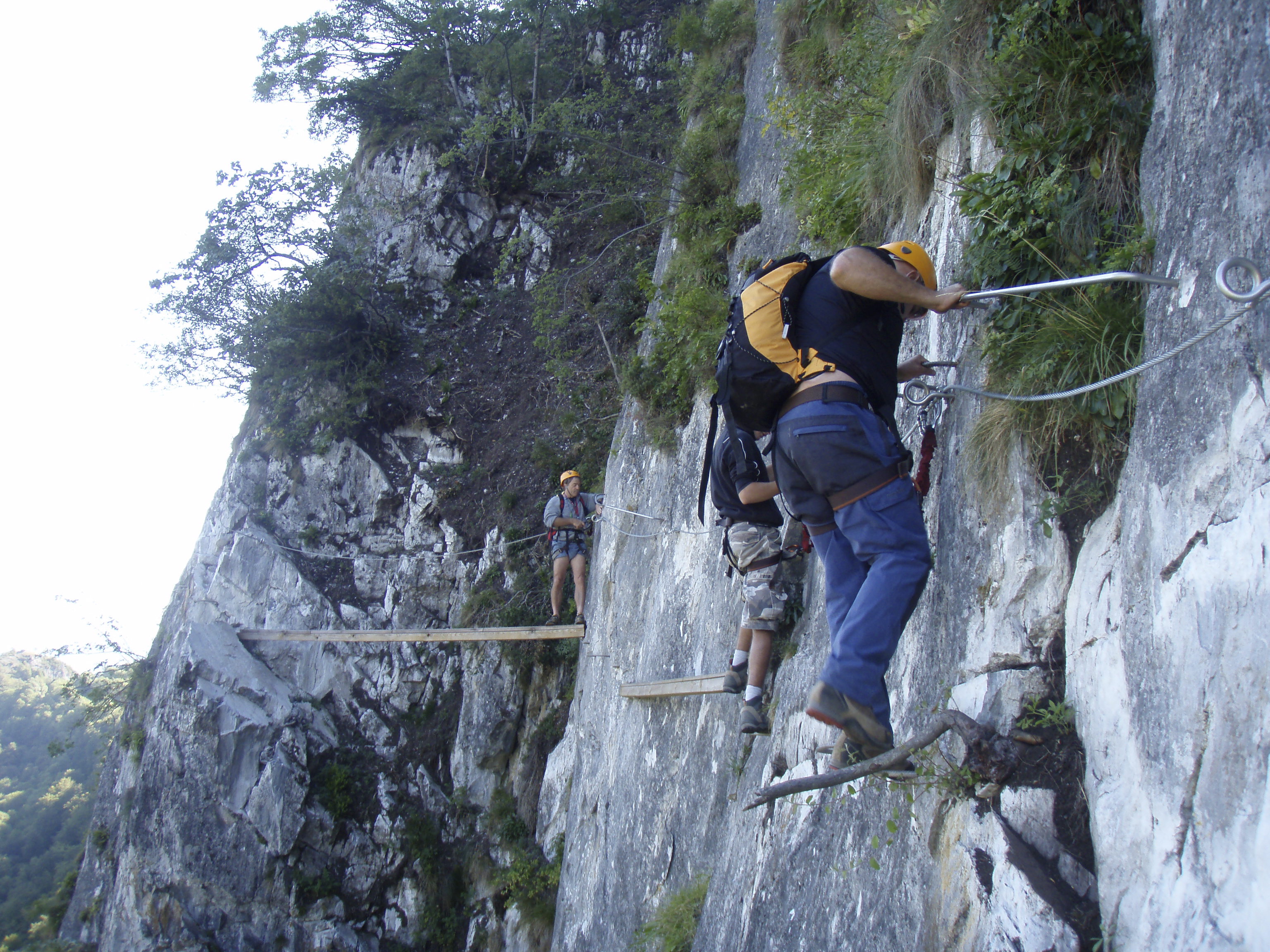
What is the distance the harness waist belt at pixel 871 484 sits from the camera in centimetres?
294

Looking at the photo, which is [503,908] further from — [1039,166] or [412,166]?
[412,166]

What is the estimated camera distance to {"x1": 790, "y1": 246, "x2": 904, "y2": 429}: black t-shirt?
10.5ft

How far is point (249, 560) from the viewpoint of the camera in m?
15.0

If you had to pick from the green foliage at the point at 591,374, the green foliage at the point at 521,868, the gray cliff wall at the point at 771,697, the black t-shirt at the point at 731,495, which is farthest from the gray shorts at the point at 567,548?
the black t-shirt at the point at 731,495

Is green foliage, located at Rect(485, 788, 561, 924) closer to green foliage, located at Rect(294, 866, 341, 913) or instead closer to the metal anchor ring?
green foliage, located at Rect(294, 866, 341, 913)

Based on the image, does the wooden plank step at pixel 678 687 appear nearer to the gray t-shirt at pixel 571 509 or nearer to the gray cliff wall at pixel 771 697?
the gray cliff wall at pixel 771 697

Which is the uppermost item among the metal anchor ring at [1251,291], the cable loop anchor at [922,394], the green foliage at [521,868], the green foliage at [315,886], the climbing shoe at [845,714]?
the cable loop anchor at [922,394]

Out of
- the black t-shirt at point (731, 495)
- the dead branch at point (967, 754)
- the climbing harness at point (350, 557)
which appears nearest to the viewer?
the dead branch at point (967, 754)

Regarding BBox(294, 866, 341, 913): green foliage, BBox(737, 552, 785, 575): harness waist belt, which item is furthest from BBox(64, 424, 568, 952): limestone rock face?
BBox(737, 552, 785, 575): harness waist belt

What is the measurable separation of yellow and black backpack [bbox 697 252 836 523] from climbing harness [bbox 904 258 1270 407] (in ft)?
2.23

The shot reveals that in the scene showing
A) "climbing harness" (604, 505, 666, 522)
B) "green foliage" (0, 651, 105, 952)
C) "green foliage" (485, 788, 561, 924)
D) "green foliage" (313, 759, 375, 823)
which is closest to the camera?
"climbing harness" (604, 505, 666, 522)

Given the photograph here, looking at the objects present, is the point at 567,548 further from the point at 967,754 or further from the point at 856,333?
the point at 967,754

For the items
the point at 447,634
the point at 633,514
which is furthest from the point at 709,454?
the point at 447,634

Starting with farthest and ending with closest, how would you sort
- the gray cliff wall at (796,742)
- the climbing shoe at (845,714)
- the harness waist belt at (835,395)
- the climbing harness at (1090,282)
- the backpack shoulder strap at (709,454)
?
the backpack shoulder strap at (709,454), the harness waist belt at (835,395), the gray cliff wall at (796,742), the climbing shoe at (845,714), the climbing harness at (1090,282)
